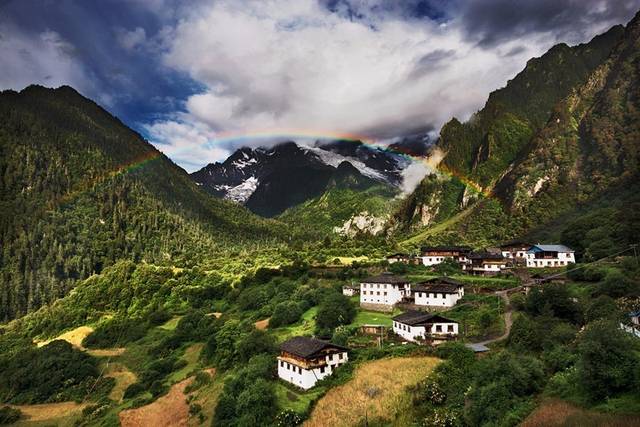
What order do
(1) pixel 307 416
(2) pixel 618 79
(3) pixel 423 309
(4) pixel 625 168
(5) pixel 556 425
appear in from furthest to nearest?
(2) pixel 618 79 → (4) pixel 625 168 → (3) pixel 423 309 → (1) pixel 307 416 → (5) pixel 556 425

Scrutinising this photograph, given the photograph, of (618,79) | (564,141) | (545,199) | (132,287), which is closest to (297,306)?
(132,287)

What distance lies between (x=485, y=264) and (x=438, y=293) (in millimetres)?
31961

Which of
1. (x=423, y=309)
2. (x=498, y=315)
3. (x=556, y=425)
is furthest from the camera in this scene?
(x=423, y=309)

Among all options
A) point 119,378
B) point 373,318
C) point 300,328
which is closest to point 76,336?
point 119,378

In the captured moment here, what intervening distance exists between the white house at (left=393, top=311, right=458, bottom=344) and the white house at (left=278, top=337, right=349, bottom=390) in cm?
884

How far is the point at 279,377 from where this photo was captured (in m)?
56.7

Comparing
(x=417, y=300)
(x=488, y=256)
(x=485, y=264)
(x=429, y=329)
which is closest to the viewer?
(x=429, y=329)

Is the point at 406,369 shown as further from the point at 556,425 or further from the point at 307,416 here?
the point at 556,425

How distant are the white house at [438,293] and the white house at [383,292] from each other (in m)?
2.21

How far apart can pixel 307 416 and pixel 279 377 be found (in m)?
11.1

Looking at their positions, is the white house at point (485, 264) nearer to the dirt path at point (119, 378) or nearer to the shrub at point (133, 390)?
the shrub at point (133, 390)

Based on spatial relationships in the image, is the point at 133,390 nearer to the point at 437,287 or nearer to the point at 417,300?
the point at 417,300

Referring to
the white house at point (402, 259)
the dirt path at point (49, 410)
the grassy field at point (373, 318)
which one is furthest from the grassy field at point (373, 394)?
the white house at point (402, 259)

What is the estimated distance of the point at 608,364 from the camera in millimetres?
30719
